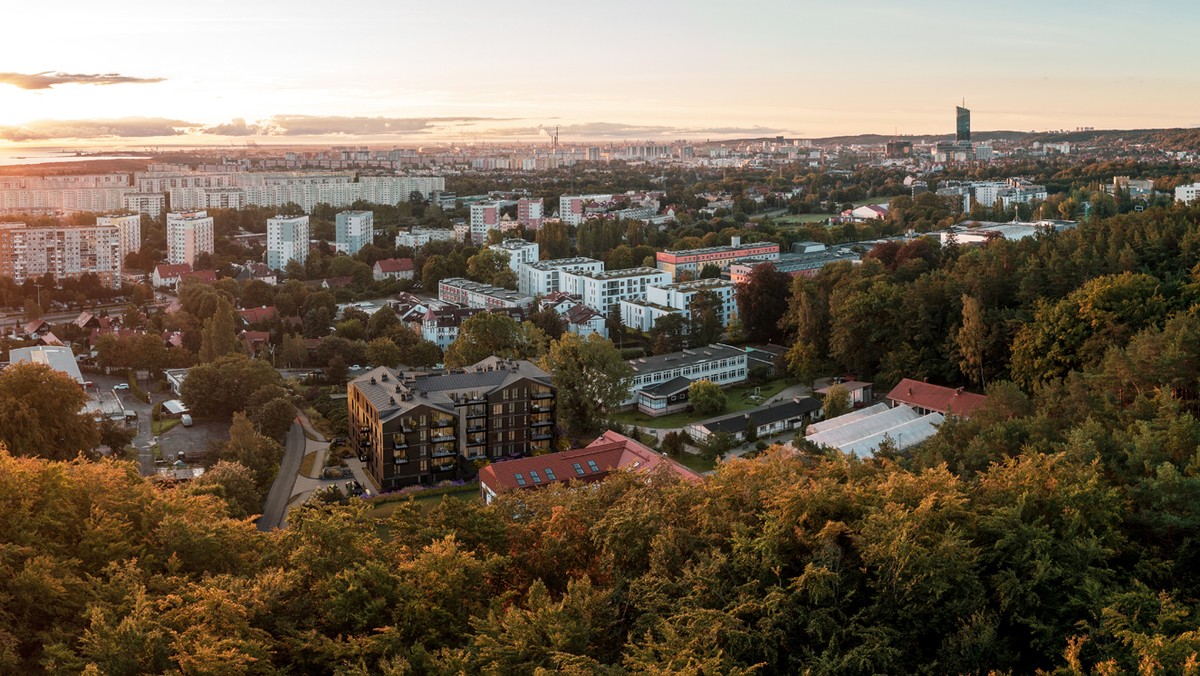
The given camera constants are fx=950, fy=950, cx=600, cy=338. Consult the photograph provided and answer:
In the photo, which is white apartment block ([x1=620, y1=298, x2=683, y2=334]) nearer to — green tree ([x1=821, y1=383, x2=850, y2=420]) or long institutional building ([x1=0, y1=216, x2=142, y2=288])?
green tree ([x1=821, y1=383, x2=850, y2=420])

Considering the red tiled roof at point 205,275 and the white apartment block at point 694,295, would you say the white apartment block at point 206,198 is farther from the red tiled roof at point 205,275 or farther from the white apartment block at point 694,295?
the white apartment block at point 694,295

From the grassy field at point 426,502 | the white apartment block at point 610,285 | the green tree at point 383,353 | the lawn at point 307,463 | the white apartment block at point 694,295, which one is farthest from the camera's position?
the white apartment block at point 610,285

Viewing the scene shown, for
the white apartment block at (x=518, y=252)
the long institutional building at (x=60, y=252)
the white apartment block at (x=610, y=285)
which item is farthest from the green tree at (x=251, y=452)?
the long institutional building at (x=60, y=252)

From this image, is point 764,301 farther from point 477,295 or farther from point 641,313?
point 477,295

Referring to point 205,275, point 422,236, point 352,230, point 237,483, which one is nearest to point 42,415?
point 237,483

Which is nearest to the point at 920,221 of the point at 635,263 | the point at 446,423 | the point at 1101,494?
the point at 635,263

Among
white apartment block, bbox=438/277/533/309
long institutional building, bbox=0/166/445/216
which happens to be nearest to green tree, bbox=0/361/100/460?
white apartment block, bbox=438/277/533/309

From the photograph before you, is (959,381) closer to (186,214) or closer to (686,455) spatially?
(686,455)
